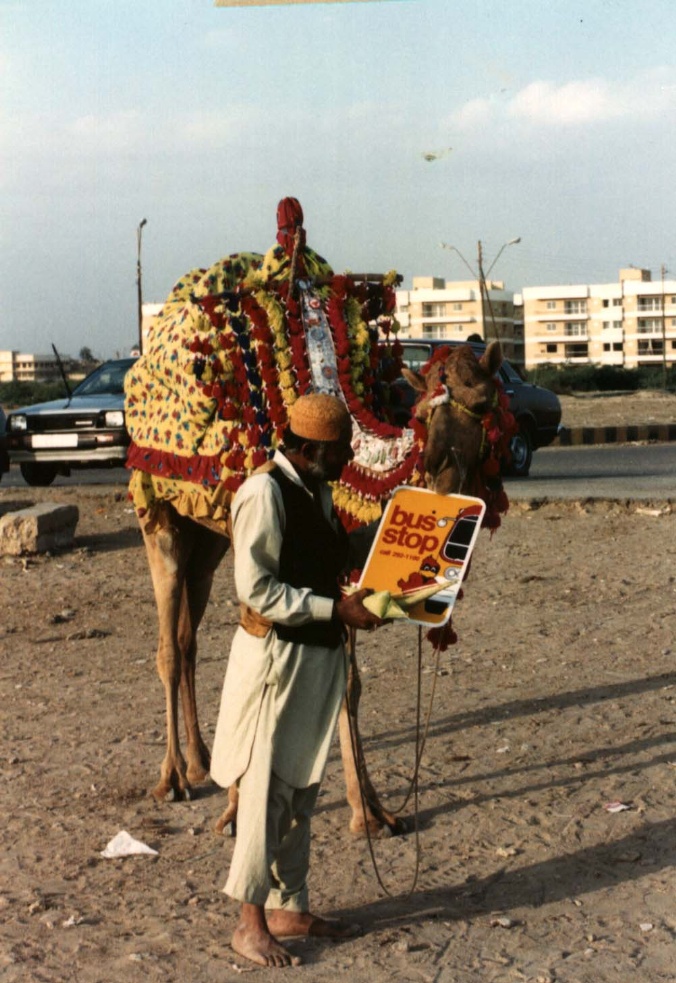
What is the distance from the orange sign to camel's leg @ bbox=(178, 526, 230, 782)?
2.60m

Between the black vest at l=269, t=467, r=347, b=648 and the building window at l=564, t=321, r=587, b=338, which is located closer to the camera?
the black vest at l=269, t=467, r=347, b=648

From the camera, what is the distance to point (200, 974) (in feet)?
14.3

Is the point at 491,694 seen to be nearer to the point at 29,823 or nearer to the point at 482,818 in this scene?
the point at 482,818

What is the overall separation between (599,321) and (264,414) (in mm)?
135489

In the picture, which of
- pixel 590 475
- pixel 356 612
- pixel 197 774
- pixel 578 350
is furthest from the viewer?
pixel 578 350

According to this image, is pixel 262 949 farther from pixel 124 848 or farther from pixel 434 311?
pixel 434 311

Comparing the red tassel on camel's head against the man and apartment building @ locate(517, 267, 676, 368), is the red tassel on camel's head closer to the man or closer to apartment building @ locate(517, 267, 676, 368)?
the man

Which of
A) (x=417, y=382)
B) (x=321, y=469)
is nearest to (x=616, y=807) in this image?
(x=417, y=382)

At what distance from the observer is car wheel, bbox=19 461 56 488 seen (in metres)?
18.8

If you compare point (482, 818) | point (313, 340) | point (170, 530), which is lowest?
point (482, 818)

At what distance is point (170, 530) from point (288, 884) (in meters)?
2.73

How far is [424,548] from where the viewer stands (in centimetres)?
434

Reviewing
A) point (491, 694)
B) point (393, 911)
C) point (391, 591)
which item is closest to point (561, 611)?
point (491, 694)

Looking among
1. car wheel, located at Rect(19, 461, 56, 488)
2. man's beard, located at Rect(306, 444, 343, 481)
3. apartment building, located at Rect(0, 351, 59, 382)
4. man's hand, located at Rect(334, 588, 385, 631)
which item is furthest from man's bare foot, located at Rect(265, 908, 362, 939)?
apartment building, located at Rect(0, 351, 59, 382)
